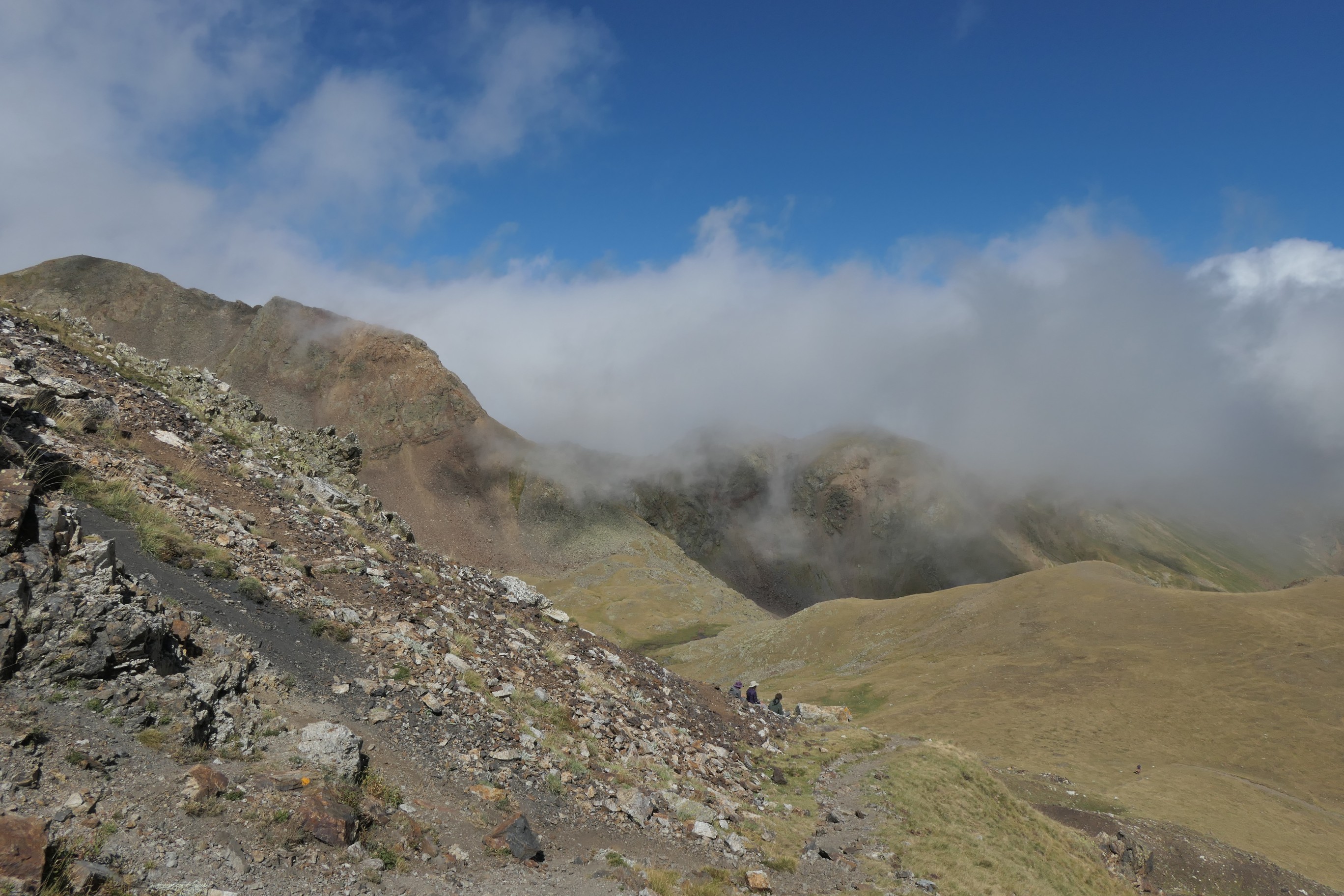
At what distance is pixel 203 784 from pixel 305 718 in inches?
100

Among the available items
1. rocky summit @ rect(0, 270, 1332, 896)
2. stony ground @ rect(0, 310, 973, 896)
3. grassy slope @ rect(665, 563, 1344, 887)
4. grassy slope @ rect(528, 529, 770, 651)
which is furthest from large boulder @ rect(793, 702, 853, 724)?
grassy slope @ rect(528, 529, 770, 651)

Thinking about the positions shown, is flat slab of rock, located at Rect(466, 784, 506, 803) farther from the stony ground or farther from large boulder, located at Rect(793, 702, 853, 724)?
large boulder, located at Rect(793, 702, 853, 724)

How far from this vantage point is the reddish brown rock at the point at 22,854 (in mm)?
5504

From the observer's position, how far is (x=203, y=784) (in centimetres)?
797

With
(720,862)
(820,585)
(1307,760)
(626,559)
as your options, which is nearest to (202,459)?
(720,862)

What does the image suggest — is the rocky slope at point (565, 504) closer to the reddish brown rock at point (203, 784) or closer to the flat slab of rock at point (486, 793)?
the flat slab of rock at point (486, 793)

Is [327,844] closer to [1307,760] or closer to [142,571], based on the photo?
[142,571]

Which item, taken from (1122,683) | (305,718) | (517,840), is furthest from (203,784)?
(1122,683)

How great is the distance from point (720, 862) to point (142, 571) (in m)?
12.6

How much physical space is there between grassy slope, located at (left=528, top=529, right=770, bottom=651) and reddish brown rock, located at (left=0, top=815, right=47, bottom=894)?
81.8 m

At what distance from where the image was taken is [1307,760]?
36.1 metres

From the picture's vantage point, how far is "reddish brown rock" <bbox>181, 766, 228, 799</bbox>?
25.7 feet

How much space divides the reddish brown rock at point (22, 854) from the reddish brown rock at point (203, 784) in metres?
1.89

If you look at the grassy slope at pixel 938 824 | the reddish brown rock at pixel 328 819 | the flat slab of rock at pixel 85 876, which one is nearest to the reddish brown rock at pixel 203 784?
the reddish brown rock at pixel 328 819
